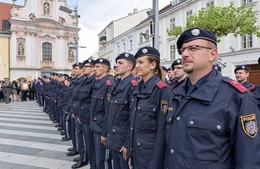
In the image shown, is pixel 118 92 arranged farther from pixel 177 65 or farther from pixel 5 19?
pixel 5 19

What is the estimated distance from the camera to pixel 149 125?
2631mm

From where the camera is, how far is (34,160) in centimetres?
546

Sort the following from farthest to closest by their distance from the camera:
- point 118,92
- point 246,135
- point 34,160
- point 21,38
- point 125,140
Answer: point 21,38 < point 34,160 < point 118,92 < point 125,140 < point 246,135

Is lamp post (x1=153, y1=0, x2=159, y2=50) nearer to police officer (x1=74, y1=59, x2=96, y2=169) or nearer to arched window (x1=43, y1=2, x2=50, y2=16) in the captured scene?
police officer (x1=74, y1=59, x2=96, y2=169)

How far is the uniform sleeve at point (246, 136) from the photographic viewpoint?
1.63 metres

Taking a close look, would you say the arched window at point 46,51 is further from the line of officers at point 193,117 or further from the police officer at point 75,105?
the line of officers at point 193,117

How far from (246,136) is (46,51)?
149ft

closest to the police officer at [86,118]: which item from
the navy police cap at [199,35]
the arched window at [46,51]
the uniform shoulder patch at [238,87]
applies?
the navy police cap at [199,35]

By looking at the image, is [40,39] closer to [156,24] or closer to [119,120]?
[156,24]

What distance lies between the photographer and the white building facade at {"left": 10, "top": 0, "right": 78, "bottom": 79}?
4019 centimetres

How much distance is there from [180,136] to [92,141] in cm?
297

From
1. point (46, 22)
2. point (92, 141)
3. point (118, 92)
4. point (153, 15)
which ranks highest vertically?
point (46, 22)

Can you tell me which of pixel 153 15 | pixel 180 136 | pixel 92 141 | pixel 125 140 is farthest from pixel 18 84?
pixel 180 136

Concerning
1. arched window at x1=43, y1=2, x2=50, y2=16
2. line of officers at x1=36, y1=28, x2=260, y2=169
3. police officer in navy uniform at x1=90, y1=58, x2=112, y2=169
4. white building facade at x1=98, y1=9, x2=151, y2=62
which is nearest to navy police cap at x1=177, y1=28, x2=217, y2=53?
line of officers at x1=36, y1=28, x2=260, y2=169
